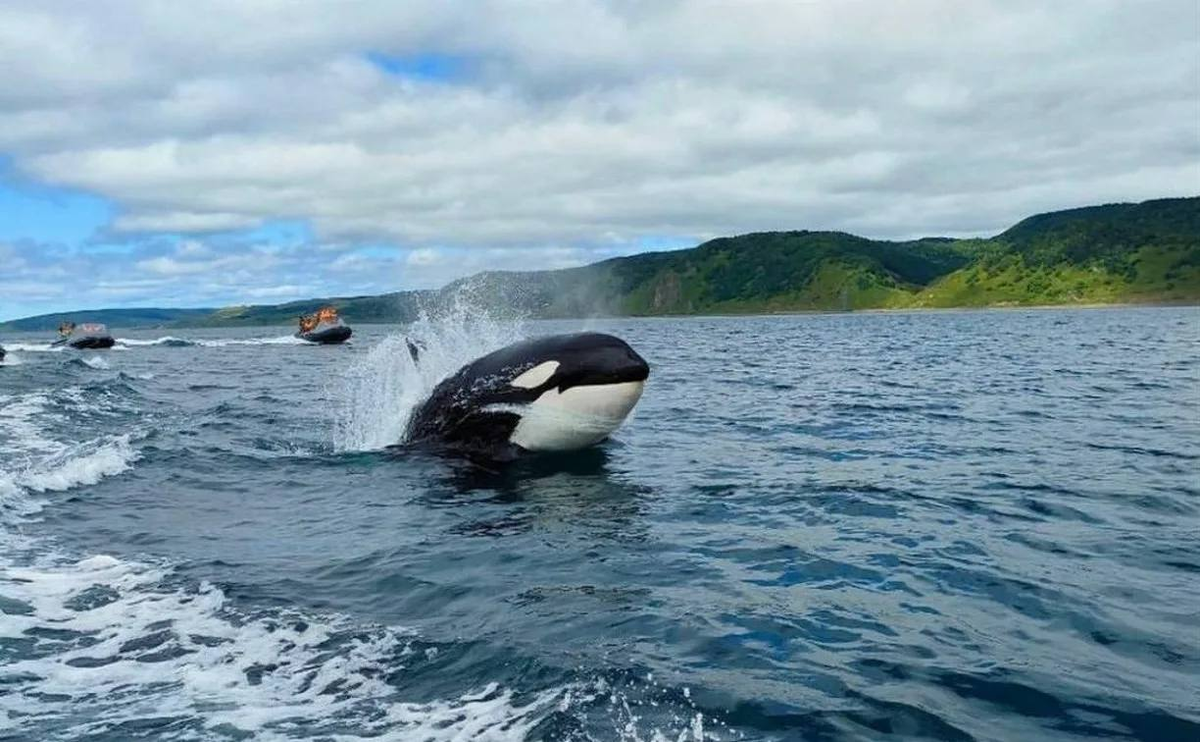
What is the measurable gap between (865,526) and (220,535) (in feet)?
27.1

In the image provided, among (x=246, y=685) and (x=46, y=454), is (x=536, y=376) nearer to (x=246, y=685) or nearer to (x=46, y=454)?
(x=246, y=685)

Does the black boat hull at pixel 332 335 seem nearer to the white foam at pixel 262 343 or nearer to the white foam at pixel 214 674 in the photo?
the white foam at pixel 262 343

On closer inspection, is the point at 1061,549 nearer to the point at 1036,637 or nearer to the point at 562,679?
the point at 1036,637

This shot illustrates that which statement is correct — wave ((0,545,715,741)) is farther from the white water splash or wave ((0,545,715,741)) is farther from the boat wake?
the white water splash

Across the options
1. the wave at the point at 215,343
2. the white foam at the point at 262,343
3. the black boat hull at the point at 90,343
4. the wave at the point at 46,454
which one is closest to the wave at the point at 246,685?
the wave at the point at 46,454

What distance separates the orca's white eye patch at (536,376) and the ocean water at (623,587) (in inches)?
56.7

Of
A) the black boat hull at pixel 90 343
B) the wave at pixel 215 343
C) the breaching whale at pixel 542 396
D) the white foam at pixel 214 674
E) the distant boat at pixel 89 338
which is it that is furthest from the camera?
the wave at pixel 215 343

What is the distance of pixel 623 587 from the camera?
940cm

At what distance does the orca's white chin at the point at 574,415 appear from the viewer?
1631cm

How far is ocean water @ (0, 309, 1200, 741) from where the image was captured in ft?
21.4

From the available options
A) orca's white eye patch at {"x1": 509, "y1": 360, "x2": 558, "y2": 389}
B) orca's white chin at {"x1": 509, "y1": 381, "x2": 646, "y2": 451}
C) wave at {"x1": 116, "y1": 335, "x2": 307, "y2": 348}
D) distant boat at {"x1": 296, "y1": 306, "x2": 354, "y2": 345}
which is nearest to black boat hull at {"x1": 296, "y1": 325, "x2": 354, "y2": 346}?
distant boat at {"x1": 296, "y1": 306, "x2": 354, "y2": 345}

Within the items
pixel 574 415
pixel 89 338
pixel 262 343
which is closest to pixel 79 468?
pixel 574 415

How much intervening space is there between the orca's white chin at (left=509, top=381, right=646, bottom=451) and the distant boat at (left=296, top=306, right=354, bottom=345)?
83.8 m

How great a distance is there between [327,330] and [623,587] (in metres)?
92.8
